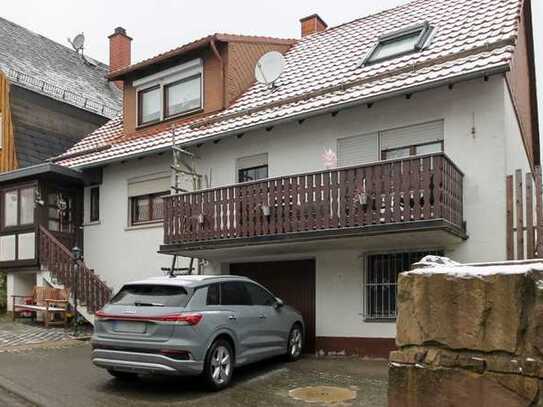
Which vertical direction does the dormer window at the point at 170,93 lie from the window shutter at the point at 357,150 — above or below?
above

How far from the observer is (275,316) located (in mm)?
10344

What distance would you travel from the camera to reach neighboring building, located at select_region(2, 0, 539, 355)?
34.6 feet

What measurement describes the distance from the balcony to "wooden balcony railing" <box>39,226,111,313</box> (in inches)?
104

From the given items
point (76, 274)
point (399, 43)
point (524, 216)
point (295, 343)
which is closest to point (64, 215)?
point (76, 274)

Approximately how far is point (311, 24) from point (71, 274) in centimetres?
1113

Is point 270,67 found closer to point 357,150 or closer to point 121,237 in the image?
point 357,150

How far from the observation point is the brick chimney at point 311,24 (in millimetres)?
20062

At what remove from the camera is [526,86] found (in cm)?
1566

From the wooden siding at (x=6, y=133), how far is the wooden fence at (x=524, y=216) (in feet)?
50.0

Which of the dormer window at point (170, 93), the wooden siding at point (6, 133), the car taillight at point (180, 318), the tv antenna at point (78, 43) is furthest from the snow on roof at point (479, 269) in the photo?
the tv antenna at point (78, 43)

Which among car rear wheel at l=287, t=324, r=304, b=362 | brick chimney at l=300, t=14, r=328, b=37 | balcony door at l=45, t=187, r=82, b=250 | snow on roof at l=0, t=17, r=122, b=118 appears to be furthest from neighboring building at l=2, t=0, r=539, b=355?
snow on roof at l=0, t=17, r=122, b=118

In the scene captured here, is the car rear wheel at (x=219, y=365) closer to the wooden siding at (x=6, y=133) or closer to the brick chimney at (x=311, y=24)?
the wooden siding at (x=6, y=133)

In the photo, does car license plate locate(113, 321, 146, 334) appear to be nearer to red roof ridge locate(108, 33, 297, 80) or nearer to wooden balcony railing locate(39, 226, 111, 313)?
wooden balcony railing locate(39, 226, 111, 313)

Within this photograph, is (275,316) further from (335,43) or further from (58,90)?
(58,90)
